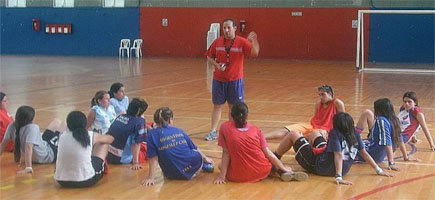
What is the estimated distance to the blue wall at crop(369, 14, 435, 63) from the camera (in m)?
25.2

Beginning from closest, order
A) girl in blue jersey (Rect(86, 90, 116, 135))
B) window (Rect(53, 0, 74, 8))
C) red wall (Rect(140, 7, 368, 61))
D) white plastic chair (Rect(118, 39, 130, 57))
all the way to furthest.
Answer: girl in blue jersey (Rect(86, 90, 116, 135))
red wall (Rect(140, 7, 368, 61))
white plastic chair (Rect(118, 39, 130, 57))
window (Rect(53, 0, 74, 8))

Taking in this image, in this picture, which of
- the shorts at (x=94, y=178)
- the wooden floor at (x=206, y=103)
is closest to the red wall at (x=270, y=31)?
the wooden floor at (x=206, y=103)

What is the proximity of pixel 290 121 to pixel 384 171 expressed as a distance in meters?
3.46

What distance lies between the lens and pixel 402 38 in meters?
25.6

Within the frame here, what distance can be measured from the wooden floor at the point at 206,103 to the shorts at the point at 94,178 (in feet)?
0.24

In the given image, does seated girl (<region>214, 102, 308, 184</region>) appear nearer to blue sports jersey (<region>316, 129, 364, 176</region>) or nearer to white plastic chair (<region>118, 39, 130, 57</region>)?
blue sports jersey (<region>316, 129, 364, 176</region>)

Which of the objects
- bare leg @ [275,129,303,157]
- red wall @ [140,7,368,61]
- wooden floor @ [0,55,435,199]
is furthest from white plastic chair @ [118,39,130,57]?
bare leg @ [275,129,303,157]

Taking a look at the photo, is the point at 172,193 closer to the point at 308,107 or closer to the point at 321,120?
the point at 321,120

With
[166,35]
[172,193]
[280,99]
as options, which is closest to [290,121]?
[280,99]

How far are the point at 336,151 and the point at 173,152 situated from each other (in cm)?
160

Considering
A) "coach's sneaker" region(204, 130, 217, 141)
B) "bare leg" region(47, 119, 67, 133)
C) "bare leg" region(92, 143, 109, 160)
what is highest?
"bare leg" region(47, 119, 67, 133)

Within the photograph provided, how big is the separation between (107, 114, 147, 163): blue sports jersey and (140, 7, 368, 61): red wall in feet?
67.7

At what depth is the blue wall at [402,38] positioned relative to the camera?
25.2 metres

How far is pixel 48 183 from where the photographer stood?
618 centimetres
